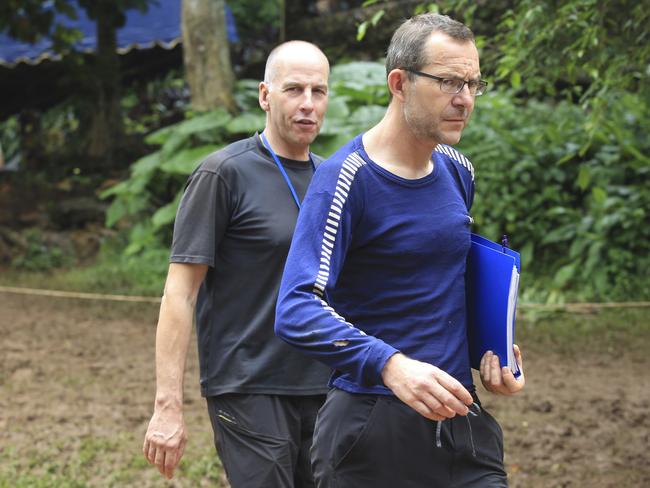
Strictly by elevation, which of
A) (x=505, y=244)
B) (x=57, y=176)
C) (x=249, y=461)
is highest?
(x=505, y=244)

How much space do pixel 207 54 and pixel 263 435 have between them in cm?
964

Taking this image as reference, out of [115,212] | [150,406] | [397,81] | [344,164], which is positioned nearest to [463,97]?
[397,81]

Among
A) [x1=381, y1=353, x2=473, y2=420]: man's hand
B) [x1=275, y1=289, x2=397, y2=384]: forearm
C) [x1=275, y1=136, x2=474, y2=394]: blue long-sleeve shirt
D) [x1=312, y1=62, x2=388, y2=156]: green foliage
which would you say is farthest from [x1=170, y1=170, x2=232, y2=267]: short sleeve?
[x1=312, y1=62, x2=388, y2=156]: green foliage

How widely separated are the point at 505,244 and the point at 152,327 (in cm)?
759

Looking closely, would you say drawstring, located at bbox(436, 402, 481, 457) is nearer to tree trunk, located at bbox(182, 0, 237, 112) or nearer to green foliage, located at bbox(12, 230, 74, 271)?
tree trunk, located at bbox(182, 0, 237, 112)

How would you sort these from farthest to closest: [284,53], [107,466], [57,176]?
[57,176] → [107,466] → [284,53]

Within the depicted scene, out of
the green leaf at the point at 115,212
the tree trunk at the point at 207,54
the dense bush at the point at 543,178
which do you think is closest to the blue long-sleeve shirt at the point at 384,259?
the dense bush at the point at 543,178

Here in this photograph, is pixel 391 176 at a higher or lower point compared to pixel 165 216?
higher

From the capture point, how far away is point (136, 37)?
639 inches

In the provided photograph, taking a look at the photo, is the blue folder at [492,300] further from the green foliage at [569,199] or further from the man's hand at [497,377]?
the green foliage at [569,199]

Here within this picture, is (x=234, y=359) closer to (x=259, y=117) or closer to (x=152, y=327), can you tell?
(x=152, y=327)

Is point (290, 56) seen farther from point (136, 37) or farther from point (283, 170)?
point (136, 37)

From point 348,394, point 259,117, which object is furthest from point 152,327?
point 348,394

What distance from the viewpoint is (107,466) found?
5.90 m
